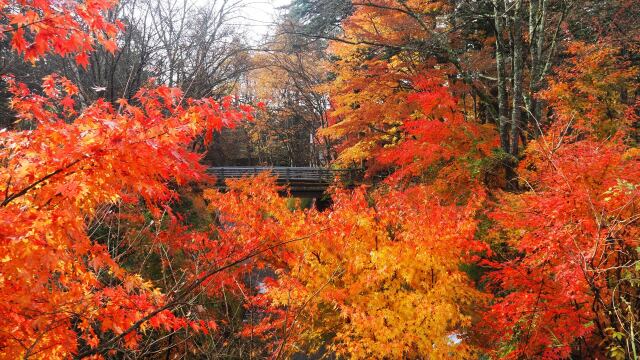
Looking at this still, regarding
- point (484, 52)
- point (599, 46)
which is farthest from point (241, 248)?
point (599, 46)

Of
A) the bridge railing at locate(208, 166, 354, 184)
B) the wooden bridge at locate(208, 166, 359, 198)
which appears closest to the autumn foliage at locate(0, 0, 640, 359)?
the wooden bridge at locate(208, 166, 359, 198)

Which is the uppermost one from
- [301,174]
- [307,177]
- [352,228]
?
[352,228]

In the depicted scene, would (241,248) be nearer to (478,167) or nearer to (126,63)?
(478,167)

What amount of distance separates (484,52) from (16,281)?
16.2m

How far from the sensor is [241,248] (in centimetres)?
1059

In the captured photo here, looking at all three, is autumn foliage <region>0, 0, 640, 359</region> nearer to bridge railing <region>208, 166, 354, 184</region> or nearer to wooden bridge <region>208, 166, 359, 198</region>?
wooden bridge <region>208, 166, 359, 198</region>

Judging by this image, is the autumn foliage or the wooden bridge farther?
Answer: the wooden bridge

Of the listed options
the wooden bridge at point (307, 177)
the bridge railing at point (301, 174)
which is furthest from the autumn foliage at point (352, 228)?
the bridge railing at point (301, 174)

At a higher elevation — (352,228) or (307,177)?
(352,228)

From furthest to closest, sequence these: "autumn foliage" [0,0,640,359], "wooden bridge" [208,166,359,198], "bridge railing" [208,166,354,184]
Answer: "bridge railing" [208,166,354,184]
"wooden bridge" [208,166,359,198]
"autumn foliage" [0,0,640,359]

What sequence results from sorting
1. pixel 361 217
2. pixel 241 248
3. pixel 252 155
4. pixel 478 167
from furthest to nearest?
pixel 252 155 → pixel 478 167 → pixel 241 248 → pixel 361 217

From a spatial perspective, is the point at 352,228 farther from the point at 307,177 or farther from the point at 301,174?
the point at 301,174

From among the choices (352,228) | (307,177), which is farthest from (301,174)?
(352,228)

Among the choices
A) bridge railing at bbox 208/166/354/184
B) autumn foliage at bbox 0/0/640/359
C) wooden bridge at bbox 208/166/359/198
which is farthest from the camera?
bridge railing at bbox 208/166/354/184
